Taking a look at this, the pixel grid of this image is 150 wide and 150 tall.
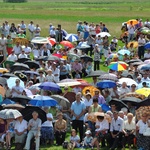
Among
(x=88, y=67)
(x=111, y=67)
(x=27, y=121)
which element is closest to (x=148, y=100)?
(x=27, y=121)

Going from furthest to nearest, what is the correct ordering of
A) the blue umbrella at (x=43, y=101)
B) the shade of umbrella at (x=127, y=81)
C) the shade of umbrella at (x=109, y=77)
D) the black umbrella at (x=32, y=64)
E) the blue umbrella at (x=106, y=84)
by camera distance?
1. the black umbrella at (x=32, y=64)
2. the shade of umbrella at (x=109, y=77)
3. the shade of umbrella at (x=127, y=81)
4. the blue umbrella at (x=106, y=84)
5. the blue umbrella at (x=43, y=101)

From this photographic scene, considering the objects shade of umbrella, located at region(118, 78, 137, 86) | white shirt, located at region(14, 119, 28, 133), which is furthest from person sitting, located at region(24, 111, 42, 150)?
shade of umbrella, located at region(118, 78, 137, 86)

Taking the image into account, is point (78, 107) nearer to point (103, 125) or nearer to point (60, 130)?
point (60, 130)

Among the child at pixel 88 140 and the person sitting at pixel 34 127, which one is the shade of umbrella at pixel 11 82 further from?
the child at pixel 88 140

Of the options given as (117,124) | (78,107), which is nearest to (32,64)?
(78,107)

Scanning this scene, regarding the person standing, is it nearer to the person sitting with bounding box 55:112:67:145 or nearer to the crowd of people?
the crowd of people

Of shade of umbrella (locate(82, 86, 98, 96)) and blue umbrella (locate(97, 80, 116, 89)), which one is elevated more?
blue umbrella (locate(97, 80, 116, 89))

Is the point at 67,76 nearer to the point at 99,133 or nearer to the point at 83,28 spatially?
the point at 99,133

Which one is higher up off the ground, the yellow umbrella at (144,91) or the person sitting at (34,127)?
the yellow umbrella at (144,91)

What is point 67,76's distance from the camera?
2623cm

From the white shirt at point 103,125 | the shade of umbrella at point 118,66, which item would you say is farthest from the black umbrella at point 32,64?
the white shirt at point 103,125

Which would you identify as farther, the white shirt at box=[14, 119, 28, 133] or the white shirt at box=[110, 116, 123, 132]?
the white shirt at box=[110, 116, 123, 132]

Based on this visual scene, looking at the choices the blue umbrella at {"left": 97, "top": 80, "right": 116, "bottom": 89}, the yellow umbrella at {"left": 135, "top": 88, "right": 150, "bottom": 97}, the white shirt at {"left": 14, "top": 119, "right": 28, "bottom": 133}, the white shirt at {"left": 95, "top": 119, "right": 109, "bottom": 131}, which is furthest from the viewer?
the blue umbrella at {"left": 97, "top": 80, "right": 116, "bottom": 89}

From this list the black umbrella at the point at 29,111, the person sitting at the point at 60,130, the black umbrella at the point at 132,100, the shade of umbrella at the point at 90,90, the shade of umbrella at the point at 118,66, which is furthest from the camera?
the shade of umbrella at the point at 118,66
